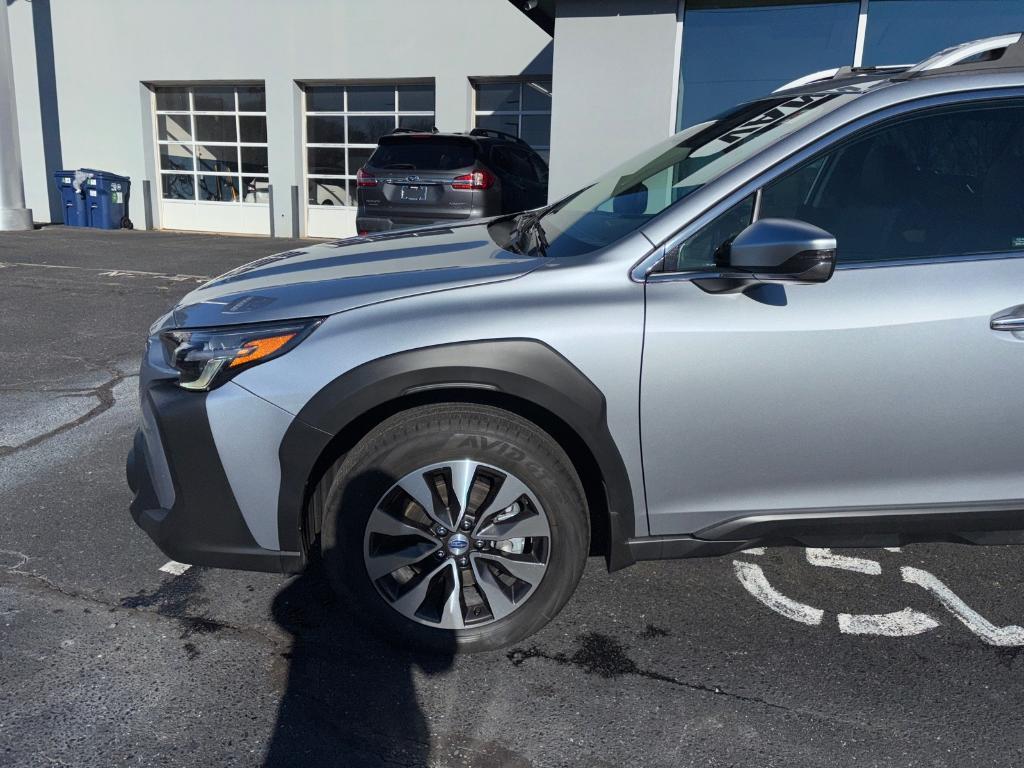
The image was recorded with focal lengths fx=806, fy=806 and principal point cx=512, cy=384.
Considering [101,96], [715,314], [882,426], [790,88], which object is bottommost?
[882,426]

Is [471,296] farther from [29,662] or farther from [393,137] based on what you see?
[393,137]

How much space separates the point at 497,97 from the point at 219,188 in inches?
263

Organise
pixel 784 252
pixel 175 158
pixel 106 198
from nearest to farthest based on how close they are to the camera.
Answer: pixel 784 252
pixel 106 198
pixel 175 158

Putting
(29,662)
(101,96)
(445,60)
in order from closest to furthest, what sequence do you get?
(29,662) → (445,60) → (101,96)

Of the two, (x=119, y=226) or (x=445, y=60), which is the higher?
(x=445, y=60)

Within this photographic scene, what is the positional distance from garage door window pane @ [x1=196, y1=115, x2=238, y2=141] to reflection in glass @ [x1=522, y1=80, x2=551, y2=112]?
257 inches

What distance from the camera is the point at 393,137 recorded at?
9164 millimetres

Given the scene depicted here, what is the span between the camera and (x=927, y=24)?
863 cm

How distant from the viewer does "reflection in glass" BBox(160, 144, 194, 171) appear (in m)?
17.6

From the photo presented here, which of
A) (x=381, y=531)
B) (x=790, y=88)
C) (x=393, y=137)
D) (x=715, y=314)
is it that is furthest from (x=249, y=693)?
(x=393, y=137)

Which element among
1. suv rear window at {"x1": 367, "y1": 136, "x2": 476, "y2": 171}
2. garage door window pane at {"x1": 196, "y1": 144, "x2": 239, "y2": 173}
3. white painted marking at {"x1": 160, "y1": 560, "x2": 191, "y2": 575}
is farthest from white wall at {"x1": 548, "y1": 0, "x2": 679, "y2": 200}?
garage door window pane at {"x1": 196, "y1": 144, "x2": 239, "y2": 173}

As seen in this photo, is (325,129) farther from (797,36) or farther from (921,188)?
(921,188)

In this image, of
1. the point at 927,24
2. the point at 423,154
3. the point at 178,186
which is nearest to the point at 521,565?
the point at 423,154

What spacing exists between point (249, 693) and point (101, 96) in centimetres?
1839
